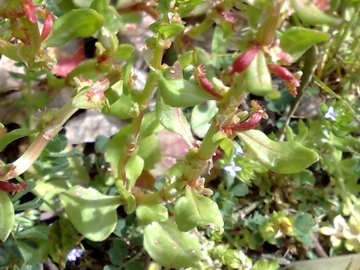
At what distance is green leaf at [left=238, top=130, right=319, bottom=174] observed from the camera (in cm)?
128

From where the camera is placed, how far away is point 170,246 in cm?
158

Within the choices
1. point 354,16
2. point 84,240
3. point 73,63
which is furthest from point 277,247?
point 73,63

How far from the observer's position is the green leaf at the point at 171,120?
1333mm

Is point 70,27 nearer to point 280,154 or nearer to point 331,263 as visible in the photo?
point 280,154

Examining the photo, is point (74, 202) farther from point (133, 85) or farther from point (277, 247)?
point (277, 247)

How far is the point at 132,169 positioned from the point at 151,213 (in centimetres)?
12

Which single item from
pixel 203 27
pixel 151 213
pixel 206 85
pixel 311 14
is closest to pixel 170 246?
pixel 151 213

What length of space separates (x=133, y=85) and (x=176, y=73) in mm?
184

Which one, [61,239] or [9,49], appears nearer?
[9,49]

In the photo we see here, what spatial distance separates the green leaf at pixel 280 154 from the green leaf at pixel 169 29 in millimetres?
254

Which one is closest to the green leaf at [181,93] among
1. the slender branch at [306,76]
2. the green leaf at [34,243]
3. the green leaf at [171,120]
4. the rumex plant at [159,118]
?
the rumex plant at [159,118]

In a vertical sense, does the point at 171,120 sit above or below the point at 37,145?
above

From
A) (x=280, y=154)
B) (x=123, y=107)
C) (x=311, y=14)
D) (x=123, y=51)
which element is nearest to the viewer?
(x=311, y=14)

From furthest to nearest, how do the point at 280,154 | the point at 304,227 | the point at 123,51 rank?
the point at 304,227
the point at 123,51
the point at 280,154
